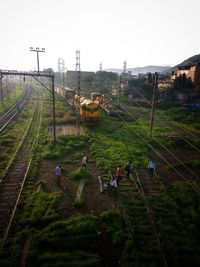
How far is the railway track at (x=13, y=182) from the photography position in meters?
11.4

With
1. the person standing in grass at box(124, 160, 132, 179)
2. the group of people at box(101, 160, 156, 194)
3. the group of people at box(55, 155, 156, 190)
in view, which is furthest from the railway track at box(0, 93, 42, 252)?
the person standing in grass at box(124, 160, 132, 179)

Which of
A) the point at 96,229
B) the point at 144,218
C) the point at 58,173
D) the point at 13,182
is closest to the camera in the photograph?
the point at 96,229

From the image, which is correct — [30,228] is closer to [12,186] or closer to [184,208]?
[12,186]

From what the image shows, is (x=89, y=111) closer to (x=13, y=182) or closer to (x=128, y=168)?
(x=128, y=168)

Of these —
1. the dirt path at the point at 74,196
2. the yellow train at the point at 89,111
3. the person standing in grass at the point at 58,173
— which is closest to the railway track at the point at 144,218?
the dirt path at the point at 74,196

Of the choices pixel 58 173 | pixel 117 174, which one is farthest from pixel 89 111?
pixel 117 174

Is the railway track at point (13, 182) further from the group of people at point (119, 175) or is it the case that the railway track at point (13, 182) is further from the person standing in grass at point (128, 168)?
the person standing in grass at point (128, 168)

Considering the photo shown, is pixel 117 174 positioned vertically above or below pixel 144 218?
above

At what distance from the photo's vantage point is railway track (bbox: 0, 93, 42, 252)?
11.4m

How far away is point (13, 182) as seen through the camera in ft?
49.8

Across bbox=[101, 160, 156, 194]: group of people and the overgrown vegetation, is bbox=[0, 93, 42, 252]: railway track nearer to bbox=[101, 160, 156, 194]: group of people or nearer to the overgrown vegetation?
the overgrown vegetation

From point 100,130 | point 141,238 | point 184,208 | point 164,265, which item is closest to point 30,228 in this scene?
point 141,238

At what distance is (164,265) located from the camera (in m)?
8.95

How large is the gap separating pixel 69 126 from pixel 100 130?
4.63 m
